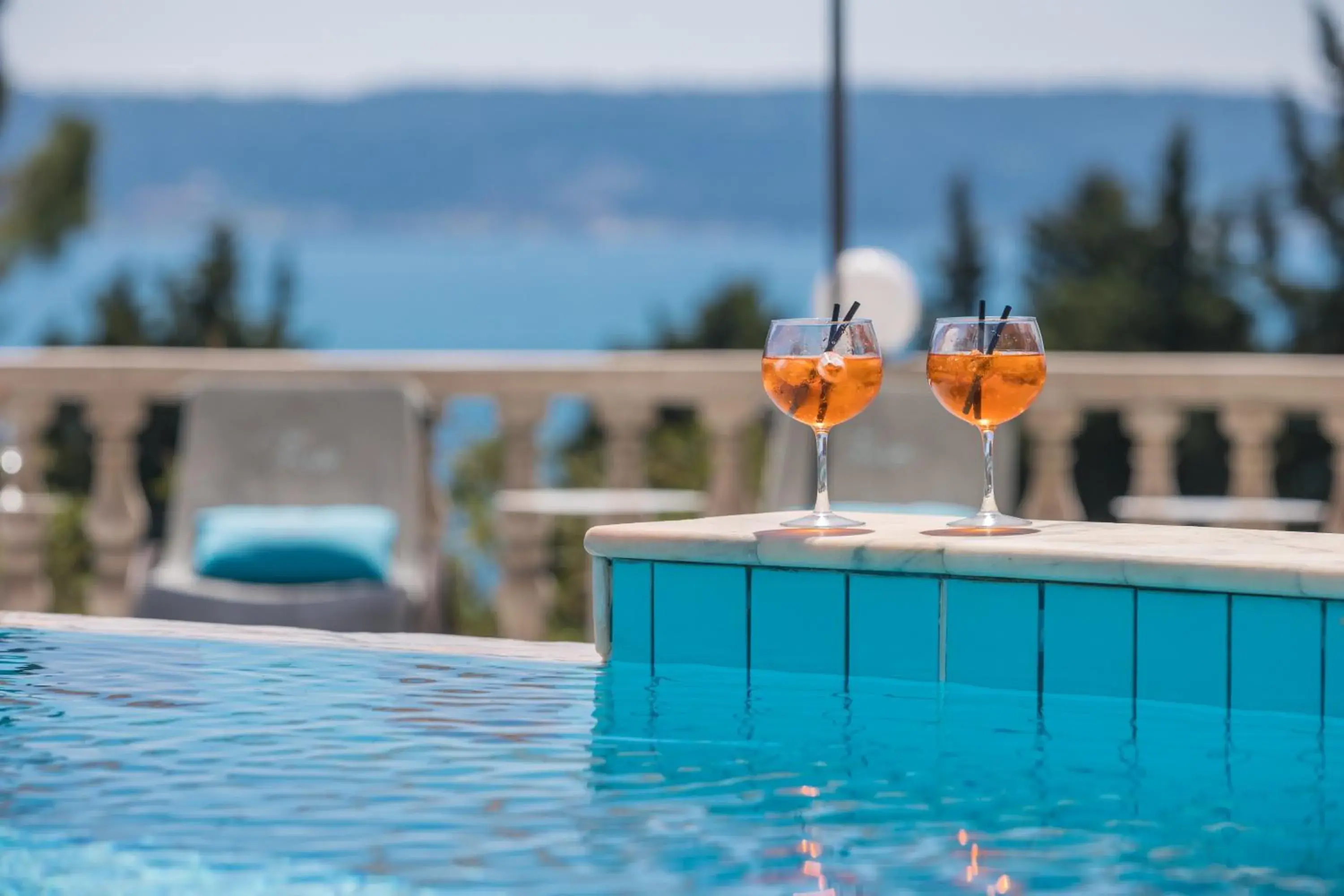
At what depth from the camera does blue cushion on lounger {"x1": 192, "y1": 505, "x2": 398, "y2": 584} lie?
5.03 metres

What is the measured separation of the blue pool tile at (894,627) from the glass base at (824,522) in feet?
0.46

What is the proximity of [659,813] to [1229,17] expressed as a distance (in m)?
42.6

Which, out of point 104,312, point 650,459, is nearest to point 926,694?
point 650,459

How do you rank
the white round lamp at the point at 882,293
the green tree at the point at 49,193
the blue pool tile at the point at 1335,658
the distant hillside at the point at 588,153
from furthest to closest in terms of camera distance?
1. the distant hillside at the point at 588,153
2. the green tree at the point at 49,193
3. the white round lamp at the point at 882,293
4. the blue pool tile at the point at 1335,658

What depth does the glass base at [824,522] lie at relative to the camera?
85.1 inches

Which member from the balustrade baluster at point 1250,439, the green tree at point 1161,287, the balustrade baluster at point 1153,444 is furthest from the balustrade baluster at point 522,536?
the green tree at point 1161,287

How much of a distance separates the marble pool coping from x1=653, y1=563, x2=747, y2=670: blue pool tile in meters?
0.10

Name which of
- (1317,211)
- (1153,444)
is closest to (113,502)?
(1153,444)

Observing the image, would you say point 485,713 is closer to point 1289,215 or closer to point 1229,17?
point 1289,215

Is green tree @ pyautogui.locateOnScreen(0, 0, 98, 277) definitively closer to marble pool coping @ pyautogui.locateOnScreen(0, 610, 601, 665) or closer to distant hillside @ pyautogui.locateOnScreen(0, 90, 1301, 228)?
distant hillside @ pyautogui.locateOnScreen(0, 90, 1301, 228)

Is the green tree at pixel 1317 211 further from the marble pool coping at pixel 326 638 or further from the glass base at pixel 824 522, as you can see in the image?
the marble pool coping at pixel 326 638

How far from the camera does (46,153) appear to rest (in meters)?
29.8

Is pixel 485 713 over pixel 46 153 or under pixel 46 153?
under

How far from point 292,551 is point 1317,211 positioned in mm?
26870
